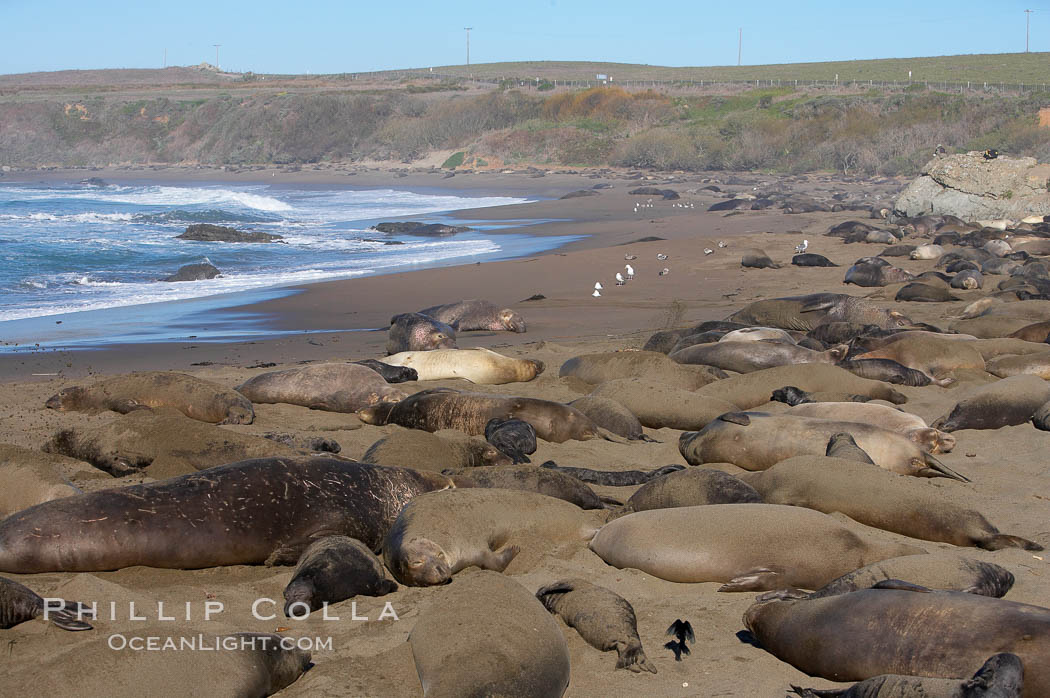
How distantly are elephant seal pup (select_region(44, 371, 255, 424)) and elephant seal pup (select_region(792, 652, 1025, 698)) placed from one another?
16.0 ft

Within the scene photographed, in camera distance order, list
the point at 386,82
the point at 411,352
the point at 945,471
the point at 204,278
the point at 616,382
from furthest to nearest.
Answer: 1. the point at 386,82
2. the point at 204,278
3. the point at 411,352
4. the point at 616,382
5. the point at 945,471

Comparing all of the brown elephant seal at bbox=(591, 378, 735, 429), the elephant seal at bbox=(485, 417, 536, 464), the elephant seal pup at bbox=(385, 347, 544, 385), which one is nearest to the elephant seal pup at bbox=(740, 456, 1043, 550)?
the elephant seal at bbox=(485, 417, 536, 464)

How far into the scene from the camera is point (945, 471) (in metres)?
5.34

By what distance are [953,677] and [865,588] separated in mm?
656

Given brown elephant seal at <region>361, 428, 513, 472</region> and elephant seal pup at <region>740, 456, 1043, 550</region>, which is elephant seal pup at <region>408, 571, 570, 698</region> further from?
brown elephant seal at <region>361, 428, 513, 472</region>

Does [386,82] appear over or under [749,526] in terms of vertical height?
over

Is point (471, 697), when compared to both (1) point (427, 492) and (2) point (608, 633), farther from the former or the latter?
(1) point (427, 492)

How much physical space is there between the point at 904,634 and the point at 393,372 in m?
5.73

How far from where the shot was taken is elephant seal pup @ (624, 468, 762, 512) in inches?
179

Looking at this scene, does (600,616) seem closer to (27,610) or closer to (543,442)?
(27,610)

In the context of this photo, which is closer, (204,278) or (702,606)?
(702,606)

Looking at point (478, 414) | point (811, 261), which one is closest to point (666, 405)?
point (478, 414)

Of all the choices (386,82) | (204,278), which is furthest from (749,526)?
(386,82)

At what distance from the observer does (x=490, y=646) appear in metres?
2.94
